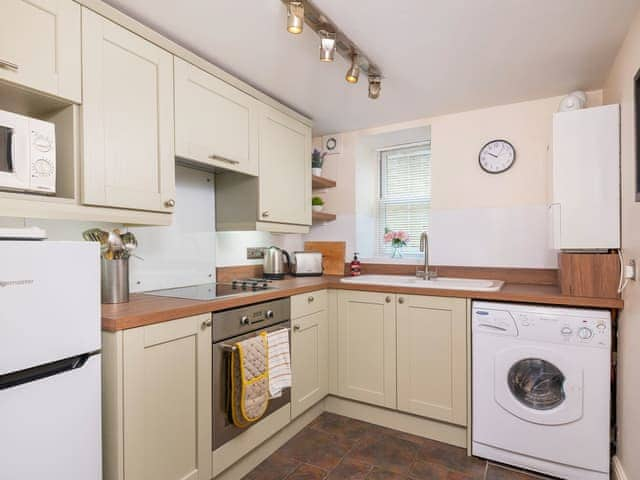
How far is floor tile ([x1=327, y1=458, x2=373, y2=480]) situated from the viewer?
1889 mm

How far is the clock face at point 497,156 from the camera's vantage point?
8.47 feet

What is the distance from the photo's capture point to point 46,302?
1.13m

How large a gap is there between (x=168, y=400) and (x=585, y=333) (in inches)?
76.2

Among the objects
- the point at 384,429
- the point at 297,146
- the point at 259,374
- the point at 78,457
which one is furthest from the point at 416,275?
the point at 78,457

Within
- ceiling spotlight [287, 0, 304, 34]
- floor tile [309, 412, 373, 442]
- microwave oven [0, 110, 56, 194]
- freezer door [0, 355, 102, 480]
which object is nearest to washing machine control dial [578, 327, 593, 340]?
floor tile [309, 412, 373, 442]

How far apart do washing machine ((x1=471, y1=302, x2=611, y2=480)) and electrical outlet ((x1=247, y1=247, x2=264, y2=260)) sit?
1.59m

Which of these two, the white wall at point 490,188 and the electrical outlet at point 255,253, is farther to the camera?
the electrical outlet at point 255,253

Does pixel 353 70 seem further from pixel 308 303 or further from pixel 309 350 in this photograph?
pixel 309 350

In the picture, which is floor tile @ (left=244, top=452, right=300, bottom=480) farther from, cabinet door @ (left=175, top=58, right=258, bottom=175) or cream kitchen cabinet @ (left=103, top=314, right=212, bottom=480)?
cabinet door @ (left=175, top=58, right=258, bottom=175)

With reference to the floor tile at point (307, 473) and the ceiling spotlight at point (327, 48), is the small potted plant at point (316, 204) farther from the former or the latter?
the floor tile at point (307, 473)

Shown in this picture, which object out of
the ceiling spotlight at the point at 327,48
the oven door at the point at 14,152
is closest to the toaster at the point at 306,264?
the ceiling spotlight at the point at 327,48

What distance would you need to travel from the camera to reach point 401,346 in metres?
2.33

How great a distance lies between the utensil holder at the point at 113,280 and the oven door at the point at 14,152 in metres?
0.47

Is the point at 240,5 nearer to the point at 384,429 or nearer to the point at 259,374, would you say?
the point at 259,374
